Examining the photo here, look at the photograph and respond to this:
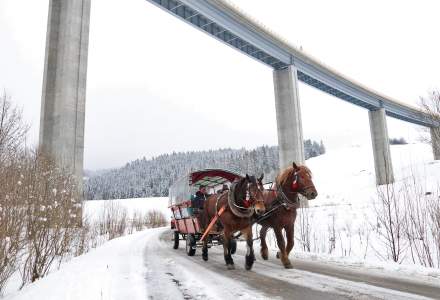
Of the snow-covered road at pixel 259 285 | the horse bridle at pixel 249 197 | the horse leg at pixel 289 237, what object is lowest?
the snow-covered road at pixel 259 285

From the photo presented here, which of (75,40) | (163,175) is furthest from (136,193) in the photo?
(75,40)

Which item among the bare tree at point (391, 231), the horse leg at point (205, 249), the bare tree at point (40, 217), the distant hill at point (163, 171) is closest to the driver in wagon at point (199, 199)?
the horse leg at point (205, 249)

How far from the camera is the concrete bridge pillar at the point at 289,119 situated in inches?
1483

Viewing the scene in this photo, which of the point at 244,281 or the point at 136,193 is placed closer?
the point at 244,281

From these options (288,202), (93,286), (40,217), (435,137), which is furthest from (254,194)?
(435,137)

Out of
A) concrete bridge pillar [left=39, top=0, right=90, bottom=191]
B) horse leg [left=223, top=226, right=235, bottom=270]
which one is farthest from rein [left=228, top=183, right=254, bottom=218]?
concrete bridge pillar [left=39, top=0, right=90, bottom=191]

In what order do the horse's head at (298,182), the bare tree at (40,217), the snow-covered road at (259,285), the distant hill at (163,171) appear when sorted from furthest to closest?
the distant hill at (163,171) → the bare tree at (40,217) → the horse's head at (298,182) → the snow-covered road at (259,285)

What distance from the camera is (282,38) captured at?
37.4 meters

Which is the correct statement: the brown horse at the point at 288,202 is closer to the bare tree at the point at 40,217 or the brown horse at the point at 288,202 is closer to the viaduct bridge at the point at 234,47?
the viaduct bridge at the point at 234,47

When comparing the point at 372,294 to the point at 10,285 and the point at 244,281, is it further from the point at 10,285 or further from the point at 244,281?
A: the point at 10,285

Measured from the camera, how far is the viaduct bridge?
2112 cm

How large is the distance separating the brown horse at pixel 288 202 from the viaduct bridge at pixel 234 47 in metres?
1.65

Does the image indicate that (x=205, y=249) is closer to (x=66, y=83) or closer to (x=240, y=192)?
(x=240, y=192)

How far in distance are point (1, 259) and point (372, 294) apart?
728 cm
